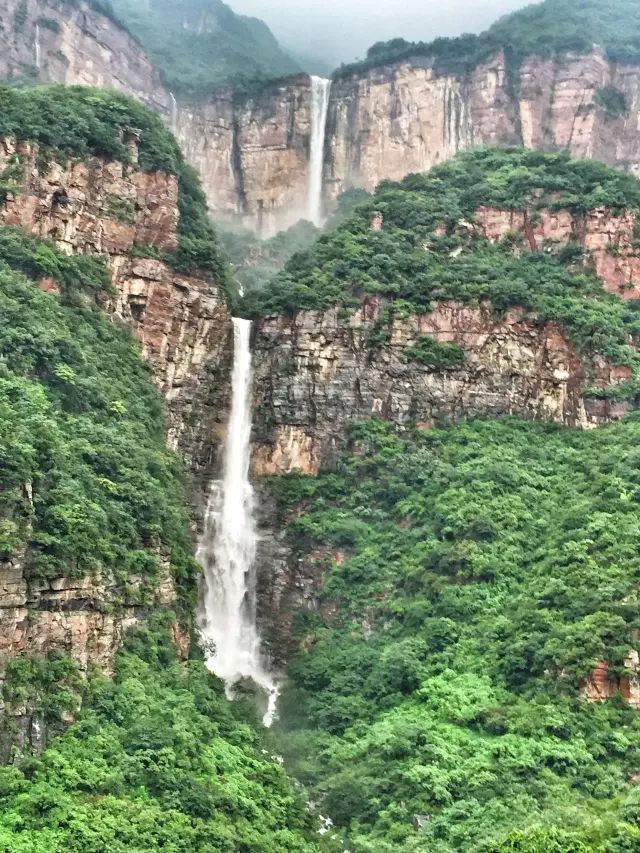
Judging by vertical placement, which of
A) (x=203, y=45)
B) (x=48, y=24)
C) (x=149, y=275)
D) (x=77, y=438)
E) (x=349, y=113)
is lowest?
(x=77, y=438)

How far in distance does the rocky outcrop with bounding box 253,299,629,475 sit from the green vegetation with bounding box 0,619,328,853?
12.7m

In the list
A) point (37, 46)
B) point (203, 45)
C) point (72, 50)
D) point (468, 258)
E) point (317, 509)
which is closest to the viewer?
point (317, 509)

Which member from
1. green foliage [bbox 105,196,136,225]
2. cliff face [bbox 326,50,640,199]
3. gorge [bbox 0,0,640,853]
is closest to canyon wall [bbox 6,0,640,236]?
cliff face [bbox 326,50,640,199]

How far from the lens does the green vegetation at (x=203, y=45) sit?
67.0 meters

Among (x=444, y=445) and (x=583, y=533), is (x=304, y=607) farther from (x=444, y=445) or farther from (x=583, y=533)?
(x=583, y=533)

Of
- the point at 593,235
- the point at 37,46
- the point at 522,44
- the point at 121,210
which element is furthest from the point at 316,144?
the point at 121,210

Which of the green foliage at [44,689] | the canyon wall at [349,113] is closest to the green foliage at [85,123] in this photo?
the green foliage at [44,689]

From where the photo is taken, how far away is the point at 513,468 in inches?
1271

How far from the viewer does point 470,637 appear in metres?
26.5

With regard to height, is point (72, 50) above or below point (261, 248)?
above

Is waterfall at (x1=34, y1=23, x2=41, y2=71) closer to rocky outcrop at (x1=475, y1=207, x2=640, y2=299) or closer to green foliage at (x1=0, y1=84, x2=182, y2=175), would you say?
green foliage at (x1=0, y1=84, x2=182, y2=175)

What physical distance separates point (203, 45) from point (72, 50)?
23.3 meters

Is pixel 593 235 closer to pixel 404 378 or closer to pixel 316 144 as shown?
pixel 404 378

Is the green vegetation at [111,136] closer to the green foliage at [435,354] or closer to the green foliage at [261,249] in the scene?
the green foliage at [435,354]
